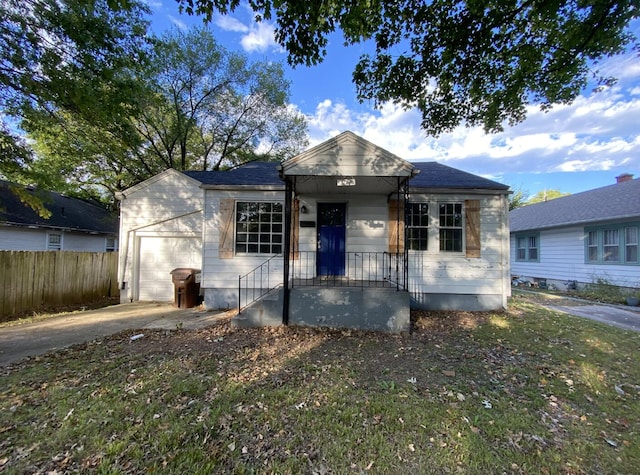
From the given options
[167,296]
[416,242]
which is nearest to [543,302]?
[416,242]

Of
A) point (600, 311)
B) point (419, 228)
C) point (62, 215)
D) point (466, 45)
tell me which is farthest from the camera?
point (62, 215)

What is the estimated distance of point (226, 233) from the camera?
8133 mm

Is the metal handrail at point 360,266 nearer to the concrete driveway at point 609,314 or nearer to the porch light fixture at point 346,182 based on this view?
the porch light fixture at point 346,182

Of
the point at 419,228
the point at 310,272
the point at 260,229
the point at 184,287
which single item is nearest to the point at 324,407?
the point at 310,272

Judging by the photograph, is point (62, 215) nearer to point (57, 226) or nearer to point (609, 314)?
point (57, 226)

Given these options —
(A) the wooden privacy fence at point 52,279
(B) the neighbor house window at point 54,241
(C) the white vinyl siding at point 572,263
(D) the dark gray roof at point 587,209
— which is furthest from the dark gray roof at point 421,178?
(B) the neighbor house window at point 54,241

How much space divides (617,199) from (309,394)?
1610 centimetres

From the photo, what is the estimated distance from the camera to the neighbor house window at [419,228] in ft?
26.4

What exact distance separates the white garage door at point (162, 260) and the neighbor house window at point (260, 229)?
2445 mm

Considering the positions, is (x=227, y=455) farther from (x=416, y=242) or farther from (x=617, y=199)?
(x=617, y=199)

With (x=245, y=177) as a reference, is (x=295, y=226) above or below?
below

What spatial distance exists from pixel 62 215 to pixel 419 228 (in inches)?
655

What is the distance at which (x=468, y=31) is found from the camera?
5.50m

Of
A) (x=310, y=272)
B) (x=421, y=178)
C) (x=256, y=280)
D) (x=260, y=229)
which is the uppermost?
(x=421, y=178)
